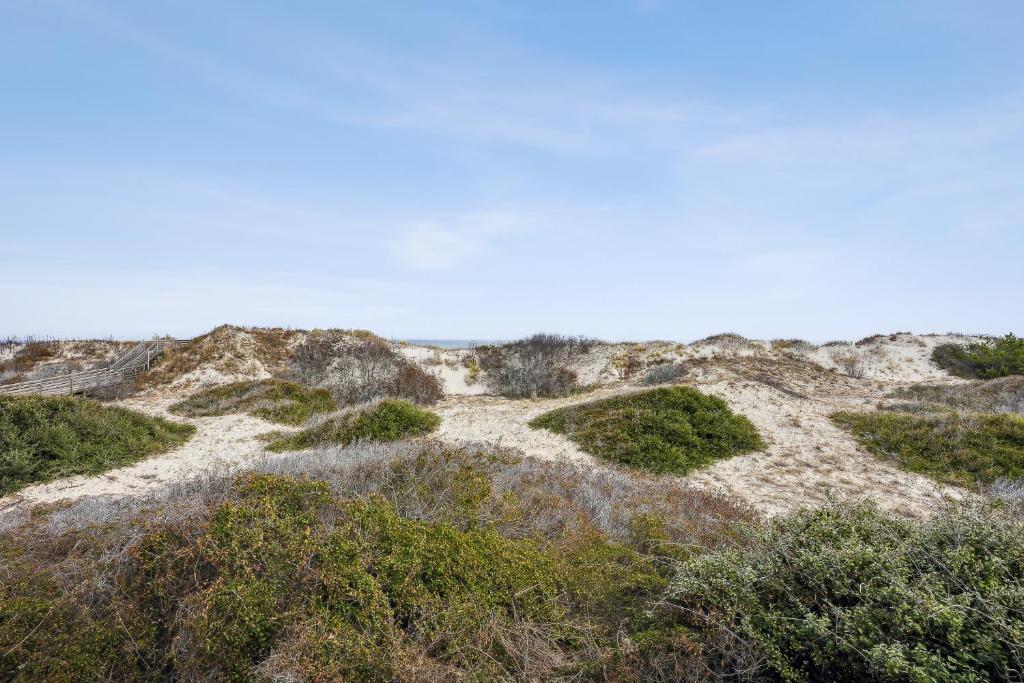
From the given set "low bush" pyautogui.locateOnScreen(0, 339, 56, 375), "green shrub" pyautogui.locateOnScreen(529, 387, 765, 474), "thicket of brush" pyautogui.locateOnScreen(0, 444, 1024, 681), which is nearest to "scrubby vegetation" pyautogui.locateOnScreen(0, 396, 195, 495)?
"thicket of brush" pyautogui.locateOnScreen(0, 444, 1024, 681)

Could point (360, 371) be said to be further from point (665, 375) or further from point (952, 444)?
point (952, 444)

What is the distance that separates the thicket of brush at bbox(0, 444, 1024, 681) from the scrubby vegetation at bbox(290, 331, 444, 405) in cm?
1367

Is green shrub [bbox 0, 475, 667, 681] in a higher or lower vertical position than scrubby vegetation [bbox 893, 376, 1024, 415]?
lower

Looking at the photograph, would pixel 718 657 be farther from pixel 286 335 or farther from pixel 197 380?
pixel 286 335

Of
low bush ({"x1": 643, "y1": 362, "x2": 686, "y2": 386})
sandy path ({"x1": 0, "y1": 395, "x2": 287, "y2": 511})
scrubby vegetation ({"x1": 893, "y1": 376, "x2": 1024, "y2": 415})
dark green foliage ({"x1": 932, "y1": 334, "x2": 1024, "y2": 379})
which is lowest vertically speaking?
sandy path ({"x1": 0, "y1": 395, "x2": 287, "y2": 511})

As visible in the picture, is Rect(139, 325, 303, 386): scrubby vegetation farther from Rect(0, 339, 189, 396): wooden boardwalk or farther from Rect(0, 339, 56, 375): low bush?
Rect(0, 339, 56, 375): low bush

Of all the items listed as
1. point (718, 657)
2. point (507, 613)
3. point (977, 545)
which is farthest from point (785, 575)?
point (507, 613)

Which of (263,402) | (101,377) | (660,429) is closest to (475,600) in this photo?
(660,429)

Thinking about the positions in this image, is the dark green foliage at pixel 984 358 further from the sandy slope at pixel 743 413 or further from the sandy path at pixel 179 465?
the sandy path at pixel 179 465

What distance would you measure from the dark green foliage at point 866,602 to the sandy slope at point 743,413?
1.26 meters

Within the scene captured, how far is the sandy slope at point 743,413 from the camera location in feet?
28.8

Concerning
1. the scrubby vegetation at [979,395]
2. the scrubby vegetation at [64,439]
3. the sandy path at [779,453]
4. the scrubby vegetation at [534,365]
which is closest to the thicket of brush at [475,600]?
the sandy path at [779,453]

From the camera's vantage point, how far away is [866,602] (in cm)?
304

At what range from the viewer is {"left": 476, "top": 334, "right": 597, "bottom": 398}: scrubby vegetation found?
22547 millimetres
